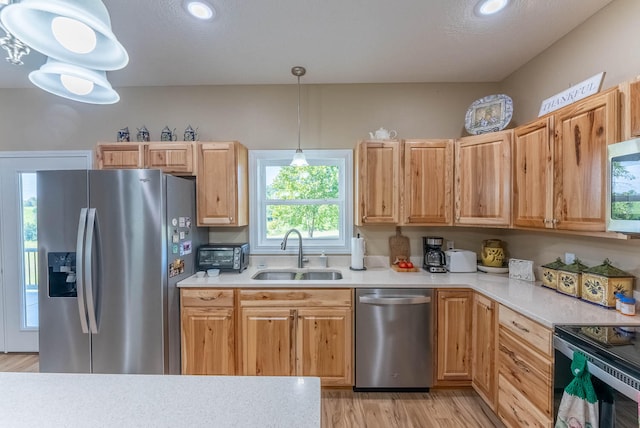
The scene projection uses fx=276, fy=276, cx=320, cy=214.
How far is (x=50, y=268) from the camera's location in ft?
6.82

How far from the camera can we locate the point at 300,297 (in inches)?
88.8

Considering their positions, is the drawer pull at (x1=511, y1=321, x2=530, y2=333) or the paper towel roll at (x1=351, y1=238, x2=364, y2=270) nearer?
the drawer pull at (x1=511, y1=321, x2=530, y2=333)

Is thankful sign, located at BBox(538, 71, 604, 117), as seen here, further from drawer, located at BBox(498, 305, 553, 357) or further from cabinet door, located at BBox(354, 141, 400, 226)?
drawer, located at BBox(498, 305, 553, 357)

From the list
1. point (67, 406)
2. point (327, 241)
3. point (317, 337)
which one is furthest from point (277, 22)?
point (317, 337)

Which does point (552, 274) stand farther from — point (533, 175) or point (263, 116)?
point (263, 116)

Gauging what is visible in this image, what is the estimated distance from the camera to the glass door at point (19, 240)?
2855mm

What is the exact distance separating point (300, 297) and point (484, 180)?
1.84 m

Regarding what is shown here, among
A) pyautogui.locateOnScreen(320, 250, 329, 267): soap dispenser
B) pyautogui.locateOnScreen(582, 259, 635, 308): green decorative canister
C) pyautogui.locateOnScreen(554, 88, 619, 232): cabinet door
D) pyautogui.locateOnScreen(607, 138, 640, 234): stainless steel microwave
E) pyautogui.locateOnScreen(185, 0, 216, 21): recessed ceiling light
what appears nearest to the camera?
pyautogui.locateOnScreen(607, 138, 640, 234): stainless steel microwave

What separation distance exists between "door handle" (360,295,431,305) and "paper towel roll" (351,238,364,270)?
0.53m

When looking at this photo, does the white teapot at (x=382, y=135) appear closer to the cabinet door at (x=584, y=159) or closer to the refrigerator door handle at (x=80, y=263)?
the cabinet door at (x=584, y=159)

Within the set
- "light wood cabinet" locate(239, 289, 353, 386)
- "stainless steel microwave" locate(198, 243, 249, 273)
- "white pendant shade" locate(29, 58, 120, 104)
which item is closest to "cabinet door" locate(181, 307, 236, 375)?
"light wood cabinet" locate(239, 289, 353, 386)

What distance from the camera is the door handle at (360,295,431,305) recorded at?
2197 millimetres

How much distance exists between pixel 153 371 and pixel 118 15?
2521mm

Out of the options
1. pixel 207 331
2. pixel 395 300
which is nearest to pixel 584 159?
pixel 395 300
